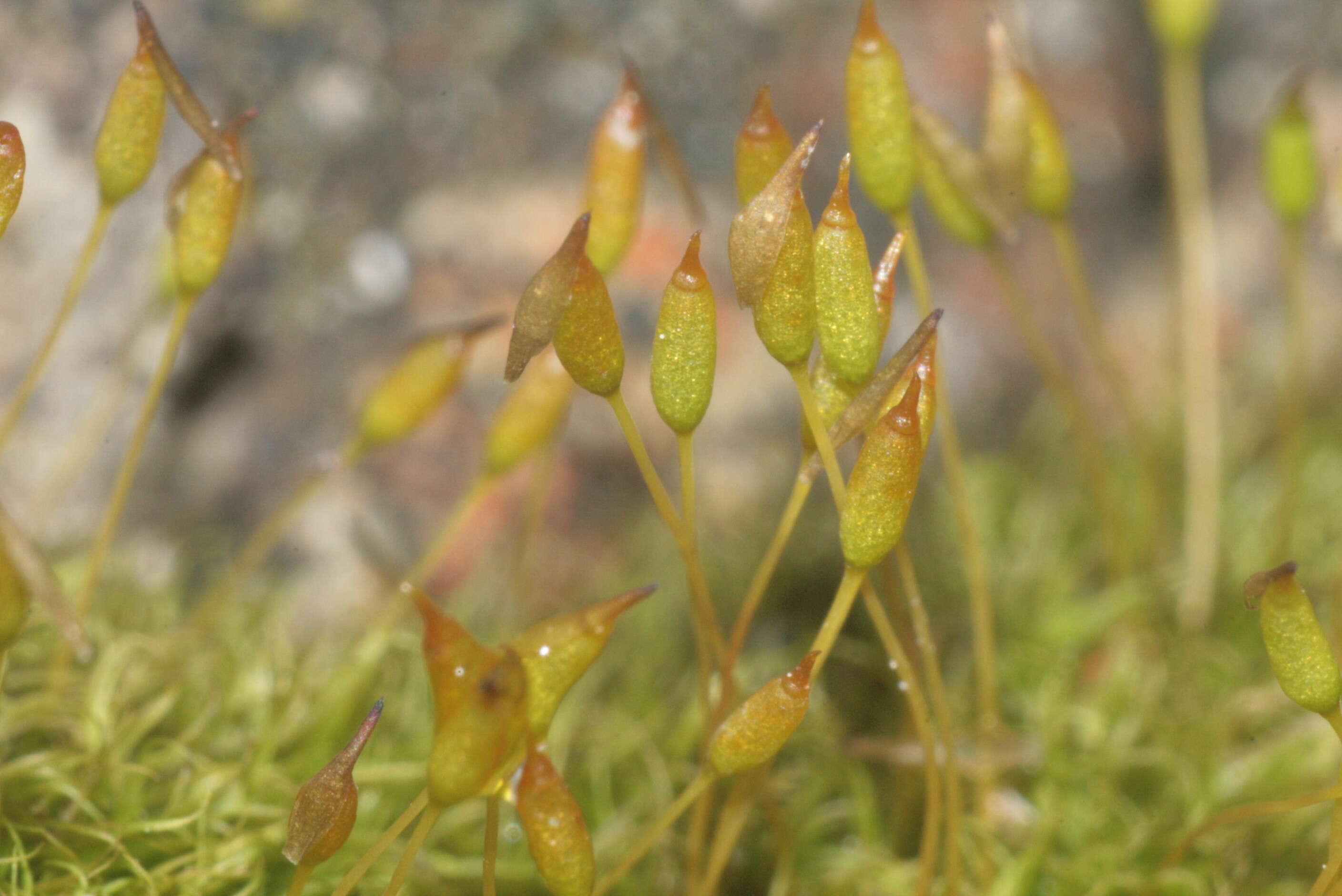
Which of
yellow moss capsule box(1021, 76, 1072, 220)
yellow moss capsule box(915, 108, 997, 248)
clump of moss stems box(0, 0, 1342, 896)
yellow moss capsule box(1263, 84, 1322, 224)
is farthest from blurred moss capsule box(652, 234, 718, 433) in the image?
yellow moss capsule box(1263, 84, 1322, 224)

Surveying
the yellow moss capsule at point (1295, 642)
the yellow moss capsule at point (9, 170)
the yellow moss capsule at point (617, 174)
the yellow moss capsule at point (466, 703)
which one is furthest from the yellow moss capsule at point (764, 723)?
the yellow moss capsule at point (9, 170)

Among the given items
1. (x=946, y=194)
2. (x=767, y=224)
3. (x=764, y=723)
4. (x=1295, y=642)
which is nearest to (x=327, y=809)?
(x=764, y=723)

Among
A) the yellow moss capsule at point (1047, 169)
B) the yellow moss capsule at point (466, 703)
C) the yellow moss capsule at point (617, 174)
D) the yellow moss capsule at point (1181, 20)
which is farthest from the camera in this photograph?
the yellow moss capsule at point (1181, 20)

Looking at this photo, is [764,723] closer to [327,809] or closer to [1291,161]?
[327,809]

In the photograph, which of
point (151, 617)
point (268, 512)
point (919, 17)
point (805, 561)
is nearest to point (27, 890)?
point (151, 617)

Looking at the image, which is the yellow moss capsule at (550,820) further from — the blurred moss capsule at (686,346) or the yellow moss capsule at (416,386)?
the yellow moss capsule at (416,386)

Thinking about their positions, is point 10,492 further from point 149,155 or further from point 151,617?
point 149,155

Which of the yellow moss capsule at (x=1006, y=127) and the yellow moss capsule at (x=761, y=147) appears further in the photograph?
the yellow moss capsule at (x=1006, y=127)

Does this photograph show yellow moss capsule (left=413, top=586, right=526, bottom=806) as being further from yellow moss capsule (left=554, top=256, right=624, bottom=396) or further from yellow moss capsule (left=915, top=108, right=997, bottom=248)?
yellow moss capsule (left=915, top=108, right=997, bottom=248)
